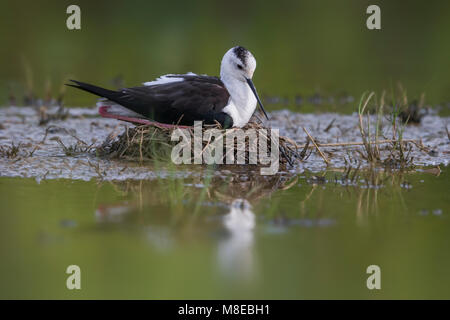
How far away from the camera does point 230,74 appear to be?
7.33 meters

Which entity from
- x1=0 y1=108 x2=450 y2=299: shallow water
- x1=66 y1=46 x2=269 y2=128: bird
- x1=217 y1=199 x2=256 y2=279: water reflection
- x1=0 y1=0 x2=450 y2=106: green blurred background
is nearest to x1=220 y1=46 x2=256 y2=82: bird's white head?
x1=66 y1=46 x2=269 y2=128: bird

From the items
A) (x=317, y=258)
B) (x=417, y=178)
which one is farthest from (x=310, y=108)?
(x=317, y=258)

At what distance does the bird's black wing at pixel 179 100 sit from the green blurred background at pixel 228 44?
3.72 m

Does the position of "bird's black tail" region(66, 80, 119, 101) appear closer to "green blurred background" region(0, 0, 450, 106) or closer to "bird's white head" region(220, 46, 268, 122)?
"bird's white head" region(220, 46, 268, 122)

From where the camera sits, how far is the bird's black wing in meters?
7.02

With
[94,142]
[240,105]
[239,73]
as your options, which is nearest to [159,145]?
[94,142]

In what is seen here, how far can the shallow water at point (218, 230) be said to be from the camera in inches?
156

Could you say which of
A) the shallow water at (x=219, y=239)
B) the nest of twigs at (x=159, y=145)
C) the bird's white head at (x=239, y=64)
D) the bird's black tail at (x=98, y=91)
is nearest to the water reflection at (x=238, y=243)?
the shallow water at (x=219, y=239)

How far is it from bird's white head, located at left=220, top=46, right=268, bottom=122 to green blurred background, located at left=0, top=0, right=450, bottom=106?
411cm

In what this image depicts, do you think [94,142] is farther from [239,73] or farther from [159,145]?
[239,73]

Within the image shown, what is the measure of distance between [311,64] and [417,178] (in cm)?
775

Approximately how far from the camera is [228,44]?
1428 centimetres

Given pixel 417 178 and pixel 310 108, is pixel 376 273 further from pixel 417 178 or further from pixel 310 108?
pixel 310 108

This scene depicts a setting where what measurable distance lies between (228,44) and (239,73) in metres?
7.12
